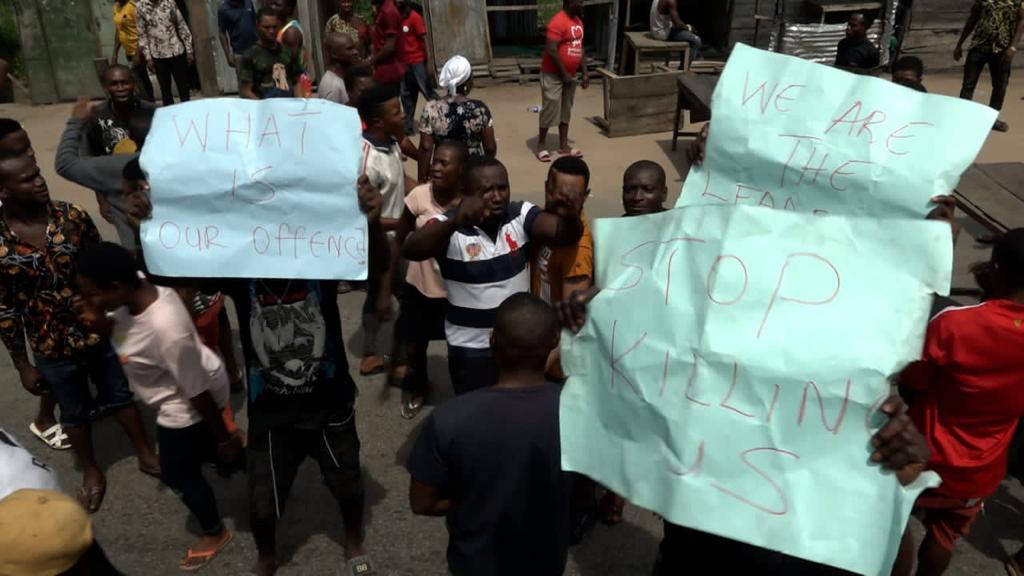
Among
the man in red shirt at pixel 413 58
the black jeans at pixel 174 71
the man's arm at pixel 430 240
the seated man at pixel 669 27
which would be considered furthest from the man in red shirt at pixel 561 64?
the man's arm at pixel 430 240

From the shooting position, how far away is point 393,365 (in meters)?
4.77

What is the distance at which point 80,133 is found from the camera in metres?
4.25

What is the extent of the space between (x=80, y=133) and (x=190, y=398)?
2039 mm

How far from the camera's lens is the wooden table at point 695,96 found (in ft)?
25.9

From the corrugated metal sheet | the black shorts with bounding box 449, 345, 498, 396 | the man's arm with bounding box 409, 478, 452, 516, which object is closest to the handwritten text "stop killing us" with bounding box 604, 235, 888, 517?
the man's arm with bounding box 409, 478, 452, 516

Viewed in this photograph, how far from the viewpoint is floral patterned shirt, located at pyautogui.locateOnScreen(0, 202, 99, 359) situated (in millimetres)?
3410

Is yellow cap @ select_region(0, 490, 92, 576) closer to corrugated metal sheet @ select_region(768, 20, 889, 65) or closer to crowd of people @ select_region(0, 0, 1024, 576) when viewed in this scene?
crowd of people @ select_region(0, 0, 1024, 576)

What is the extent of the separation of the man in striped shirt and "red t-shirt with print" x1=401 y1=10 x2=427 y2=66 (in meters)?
6.01

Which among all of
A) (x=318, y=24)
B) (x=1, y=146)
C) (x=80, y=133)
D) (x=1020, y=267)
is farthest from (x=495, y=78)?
(x=1020, y=267)

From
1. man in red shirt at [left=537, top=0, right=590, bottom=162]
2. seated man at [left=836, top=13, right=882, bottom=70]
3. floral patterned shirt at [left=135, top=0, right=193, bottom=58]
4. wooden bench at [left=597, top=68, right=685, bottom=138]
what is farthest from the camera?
wooden bench at [left=597, top=68, right=685, bottom=138]

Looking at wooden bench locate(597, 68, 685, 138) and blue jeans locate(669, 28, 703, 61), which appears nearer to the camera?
wooden bench locate(597, 68, 685, 138)

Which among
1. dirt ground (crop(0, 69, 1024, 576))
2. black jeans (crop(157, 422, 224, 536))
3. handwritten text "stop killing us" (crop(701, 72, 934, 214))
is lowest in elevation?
dirt ground (crop(0, 69, 1024, 576))

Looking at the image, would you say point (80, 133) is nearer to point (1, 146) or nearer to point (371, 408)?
point (1, 146)

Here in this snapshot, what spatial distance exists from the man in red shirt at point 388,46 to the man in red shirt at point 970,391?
7.14 metres
